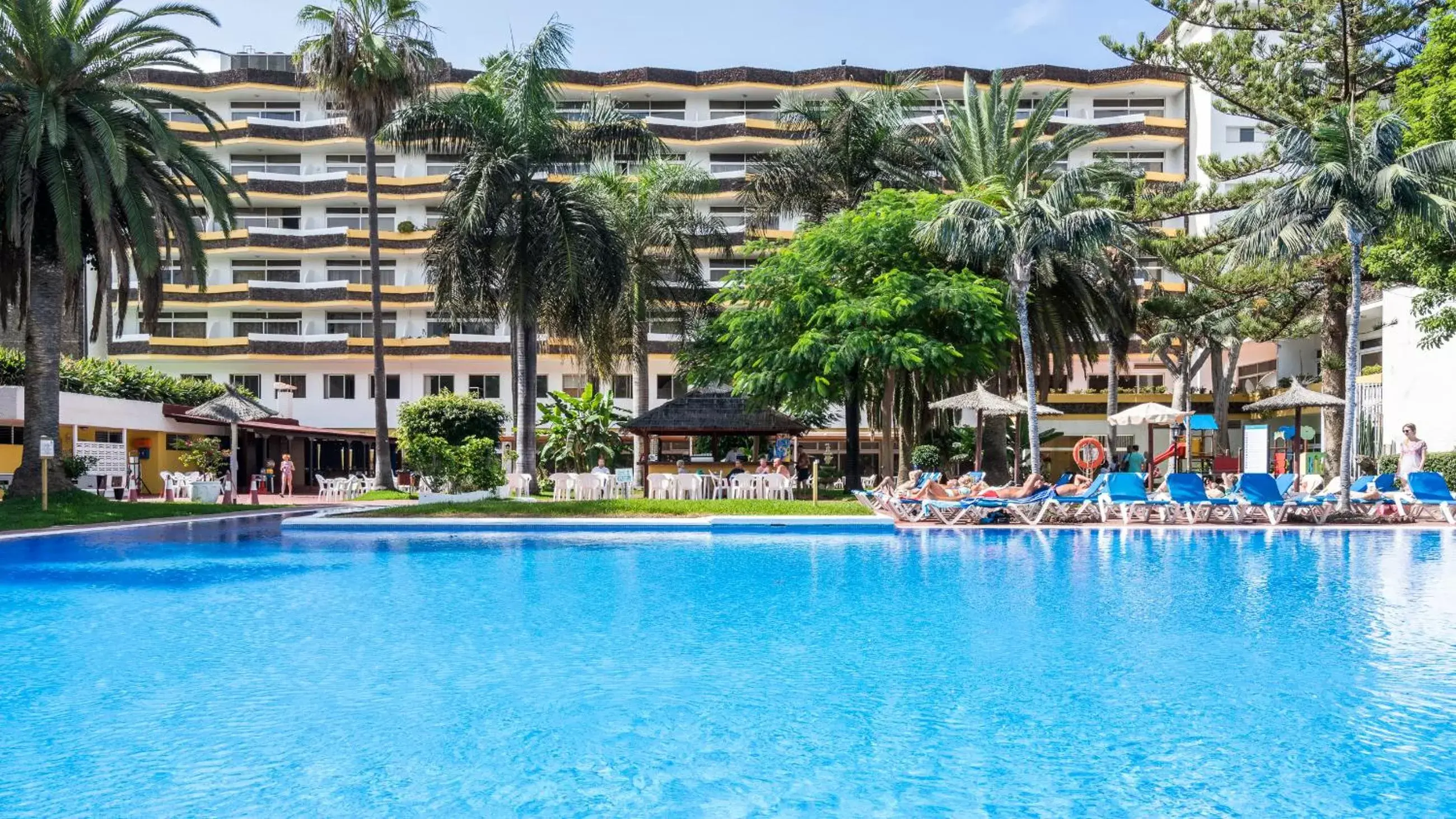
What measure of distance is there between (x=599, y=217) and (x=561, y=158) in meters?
2.17

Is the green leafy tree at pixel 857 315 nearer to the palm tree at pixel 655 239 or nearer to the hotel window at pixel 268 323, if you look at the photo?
the palm tree at pixel 655 239

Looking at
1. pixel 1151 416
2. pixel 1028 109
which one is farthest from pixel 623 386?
pixel 1151 416

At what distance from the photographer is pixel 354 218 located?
50938mm

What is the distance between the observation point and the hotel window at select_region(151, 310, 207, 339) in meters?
50.2

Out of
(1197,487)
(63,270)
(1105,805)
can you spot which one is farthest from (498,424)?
(1105,805)

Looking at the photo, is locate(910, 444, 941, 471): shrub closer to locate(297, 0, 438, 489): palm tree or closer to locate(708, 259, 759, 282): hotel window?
locate(297, 0, 438, 489): palm tree

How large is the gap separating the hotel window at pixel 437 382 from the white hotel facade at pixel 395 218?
3.2 inches

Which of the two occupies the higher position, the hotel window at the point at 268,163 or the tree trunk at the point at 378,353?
the hotel window at the point at 268,163

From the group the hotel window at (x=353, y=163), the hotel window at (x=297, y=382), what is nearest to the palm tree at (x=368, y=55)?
the hotel window at (x=353, y=163)

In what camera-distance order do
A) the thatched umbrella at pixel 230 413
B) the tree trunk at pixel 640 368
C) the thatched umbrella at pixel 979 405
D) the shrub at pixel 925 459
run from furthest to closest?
the tree trunk at pixel 640 368 < the shrub at pixel 925 459 < the thatched umbrella at pixel 230 413 < the thatched umbrella at pixel 979 405

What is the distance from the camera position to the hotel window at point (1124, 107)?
5250 cm

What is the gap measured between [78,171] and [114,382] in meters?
13.1

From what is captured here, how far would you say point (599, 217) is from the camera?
26.7 m

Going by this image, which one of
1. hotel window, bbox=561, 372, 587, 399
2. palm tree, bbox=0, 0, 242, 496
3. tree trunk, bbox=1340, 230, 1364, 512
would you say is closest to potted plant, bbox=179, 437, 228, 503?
palm tree, bbox=0, 0, 242, 496
